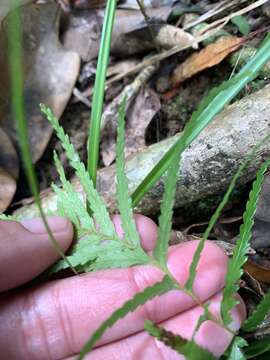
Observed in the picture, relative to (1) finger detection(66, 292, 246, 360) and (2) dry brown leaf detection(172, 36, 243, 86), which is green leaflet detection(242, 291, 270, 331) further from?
(2) dry brown leaf detection(172, 36, 243, 86)

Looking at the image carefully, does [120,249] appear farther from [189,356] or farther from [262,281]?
[262,281]

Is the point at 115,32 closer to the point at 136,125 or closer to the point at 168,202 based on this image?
the point at 136,125

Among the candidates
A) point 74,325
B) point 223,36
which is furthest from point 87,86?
point 74,325

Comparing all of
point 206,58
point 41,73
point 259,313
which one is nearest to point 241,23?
point 206,58

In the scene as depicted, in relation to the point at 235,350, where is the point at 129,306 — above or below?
above

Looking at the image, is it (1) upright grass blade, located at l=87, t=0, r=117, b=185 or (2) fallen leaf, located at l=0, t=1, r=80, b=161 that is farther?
(2) fallen leaf, located at l=0, t=1, r=80, b=161

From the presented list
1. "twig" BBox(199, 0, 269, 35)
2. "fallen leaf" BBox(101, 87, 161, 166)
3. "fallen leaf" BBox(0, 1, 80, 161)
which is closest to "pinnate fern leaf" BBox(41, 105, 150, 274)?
"fallen leaf" BBox(101, 87, 161, 166)

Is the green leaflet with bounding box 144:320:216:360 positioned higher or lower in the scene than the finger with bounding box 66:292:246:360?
higher
